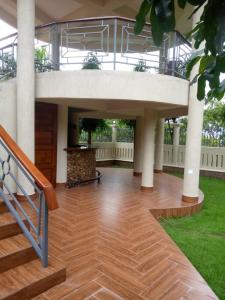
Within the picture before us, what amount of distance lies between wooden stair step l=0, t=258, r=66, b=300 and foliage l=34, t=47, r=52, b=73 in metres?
4.31

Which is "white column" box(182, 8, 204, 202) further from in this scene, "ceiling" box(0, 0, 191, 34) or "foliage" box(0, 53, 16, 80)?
"foliage" box(0, 53, 16, 80)

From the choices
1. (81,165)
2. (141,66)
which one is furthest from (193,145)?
(81,165)

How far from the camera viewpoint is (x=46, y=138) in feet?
20.9

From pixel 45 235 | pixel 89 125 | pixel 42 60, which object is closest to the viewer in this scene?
pixel 45 235

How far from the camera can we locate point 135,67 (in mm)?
5469

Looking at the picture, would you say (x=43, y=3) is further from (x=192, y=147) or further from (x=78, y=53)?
(x=192, y=147)

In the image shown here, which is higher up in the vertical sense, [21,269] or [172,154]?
[172,154]

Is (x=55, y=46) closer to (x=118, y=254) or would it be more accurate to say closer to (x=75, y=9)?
(x=75, y=9)

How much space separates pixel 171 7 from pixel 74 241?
10.3 ft

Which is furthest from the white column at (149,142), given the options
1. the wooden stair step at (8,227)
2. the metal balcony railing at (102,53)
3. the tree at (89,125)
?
the tree at (89,125)

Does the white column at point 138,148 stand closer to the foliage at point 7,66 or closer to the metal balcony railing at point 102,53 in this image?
the metal balcony railing at point 102,53

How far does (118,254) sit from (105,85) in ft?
9.92

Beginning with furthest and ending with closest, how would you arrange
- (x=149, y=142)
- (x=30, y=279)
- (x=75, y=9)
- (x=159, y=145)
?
(x=159, y=145)
(x=75, y=9)
(x=149, y=142)
(x=30, y=279)

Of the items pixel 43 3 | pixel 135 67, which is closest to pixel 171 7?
pixel 135 67
